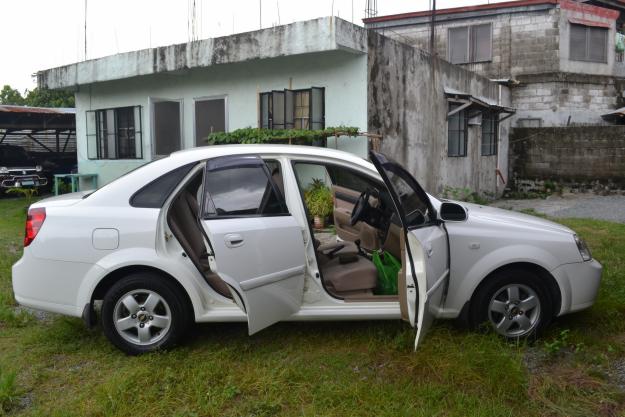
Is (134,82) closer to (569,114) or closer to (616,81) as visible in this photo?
(569,114)

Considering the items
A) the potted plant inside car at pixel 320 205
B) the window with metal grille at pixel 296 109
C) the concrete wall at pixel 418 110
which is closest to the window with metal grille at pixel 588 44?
the concrete wall at pixel 418 110

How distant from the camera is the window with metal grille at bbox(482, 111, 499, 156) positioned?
13.7 metres

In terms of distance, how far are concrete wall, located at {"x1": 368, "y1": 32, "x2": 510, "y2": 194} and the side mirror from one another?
16.6 feet

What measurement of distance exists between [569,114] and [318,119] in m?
10.7

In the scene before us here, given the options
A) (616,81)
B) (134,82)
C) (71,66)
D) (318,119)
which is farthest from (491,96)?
(71,66)

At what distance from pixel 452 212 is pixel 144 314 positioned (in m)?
2.17

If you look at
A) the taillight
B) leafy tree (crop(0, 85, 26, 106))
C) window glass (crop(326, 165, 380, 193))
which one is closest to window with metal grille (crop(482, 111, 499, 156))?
window glass (crop(326, 165, 380, 193))

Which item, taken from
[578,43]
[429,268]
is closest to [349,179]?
[429,268]

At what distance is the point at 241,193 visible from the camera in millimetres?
3697

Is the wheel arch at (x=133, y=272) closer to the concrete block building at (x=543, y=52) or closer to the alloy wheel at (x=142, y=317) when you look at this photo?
the alloy wheel at (x=142, y=317)

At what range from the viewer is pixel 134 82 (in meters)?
11.7

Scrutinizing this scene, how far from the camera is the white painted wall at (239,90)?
8742 mm

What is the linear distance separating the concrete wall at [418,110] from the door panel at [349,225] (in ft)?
12.0

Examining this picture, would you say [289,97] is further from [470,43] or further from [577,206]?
[470,43]
